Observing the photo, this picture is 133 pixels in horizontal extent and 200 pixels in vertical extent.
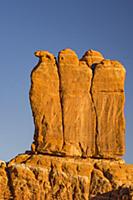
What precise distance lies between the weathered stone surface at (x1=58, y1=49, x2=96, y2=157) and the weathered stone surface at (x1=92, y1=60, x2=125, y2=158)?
72cm

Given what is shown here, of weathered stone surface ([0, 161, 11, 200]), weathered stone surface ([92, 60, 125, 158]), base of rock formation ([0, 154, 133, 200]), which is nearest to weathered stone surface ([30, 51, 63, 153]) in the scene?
base of rock formation ([0, 154, 133, 200])

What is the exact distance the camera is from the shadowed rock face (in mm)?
83000

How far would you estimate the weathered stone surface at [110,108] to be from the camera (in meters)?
82.9

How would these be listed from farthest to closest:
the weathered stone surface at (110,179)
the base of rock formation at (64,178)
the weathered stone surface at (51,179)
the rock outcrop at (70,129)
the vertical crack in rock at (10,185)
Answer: the vertical crack in rock at (10,185), the rock outcrop at (70,129), the weathered stone surface at (51,179), the base of rock formation at (64,178), the weathered stone surface at (110,179)

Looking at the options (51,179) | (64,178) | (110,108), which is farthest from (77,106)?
(51,179)

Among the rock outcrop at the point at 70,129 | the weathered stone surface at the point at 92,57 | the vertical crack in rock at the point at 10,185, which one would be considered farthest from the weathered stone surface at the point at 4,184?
the weathered stone surface at the point at 92,57


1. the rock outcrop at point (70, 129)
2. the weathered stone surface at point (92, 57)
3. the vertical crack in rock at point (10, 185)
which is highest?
the weathered stone surface at point (92, 57)

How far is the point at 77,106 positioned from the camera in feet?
275

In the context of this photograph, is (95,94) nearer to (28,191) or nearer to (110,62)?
(110,62)

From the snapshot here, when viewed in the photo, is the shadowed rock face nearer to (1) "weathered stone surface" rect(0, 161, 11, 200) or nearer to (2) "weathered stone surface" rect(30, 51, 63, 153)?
(2) "weathered stone surface" rect(30, 51, 63, 153)

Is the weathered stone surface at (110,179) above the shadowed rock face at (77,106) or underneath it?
underneath

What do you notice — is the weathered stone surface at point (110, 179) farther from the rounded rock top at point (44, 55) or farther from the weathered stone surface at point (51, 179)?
the rounded rock top at point (44, 55)

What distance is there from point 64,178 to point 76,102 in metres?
7.42

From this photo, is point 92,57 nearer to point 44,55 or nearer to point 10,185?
point 44,55
